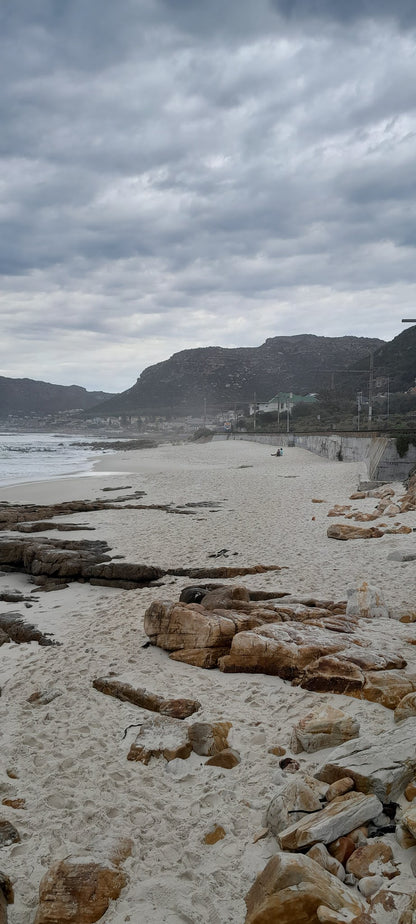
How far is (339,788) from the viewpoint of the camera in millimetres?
3336

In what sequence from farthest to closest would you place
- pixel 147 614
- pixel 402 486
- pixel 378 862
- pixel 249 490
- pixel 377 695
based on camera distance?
pixel 249 490
pixel 402 486
pixel 147 614
pixel 377 695
pixel 378 862

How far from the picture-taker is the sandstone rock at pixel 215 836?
11.1ft

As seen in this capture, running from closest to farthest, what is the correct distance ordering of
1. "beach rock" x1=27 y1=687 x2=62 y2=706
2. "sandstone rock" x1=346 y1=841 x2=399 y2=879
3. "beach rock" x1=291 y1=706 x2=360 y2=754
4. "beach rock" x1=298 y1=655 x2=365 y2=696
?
1. "sandstone rock" x1=346 y1=841 x2=399 y2=879
2. "beach rock" x1=291 y1=706 x2=360 y2=754
3. "beach rock" x1=298 y1=655 x2=365 y2=696
4. "beach rock" x1=27 y1=687 x2=62 y2=706

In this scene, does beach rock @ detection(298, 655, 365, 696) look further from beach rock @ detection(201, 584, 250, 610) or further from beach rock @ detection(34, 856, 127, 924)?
beach rock @ detection(34, 856, 127, 924)

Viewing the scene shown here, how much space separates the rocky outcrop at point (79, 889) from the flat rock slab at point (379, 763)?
1.41 metres

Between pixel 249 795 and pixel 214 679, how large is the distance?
174 cm

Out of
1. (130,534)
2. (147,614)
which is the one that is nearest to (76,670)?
(147,614)

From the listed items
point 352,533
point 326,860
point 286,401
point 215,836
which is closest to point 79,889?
point 215,836

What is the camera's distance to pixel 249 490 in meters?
21.1

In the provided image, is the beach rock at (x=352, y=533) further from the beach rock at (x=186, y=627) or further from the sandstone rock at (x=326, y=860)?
the sandstone rock at (x=326, y=860)

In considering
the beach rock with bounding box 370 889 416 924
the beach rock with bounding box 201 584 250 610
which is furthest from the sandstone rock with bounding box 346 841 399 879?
the beach rock with bounding box 201 584 250 610

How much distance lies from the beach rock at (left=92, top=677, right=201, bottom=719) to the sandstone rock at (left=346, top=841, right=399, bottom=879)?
215cm

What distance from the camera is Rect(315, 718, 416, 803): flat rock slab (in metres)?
3.27

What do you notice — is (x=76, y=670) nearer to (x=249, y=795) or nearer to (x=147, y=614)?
(x=147, y=614)
